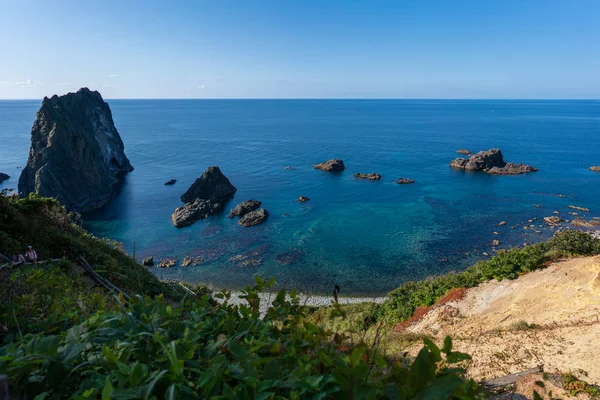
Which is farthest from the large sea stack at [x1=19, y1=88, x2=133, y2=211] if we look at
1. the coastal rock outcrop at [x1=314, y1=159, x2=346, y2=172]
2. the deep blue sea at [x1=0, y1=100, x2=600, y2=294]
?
the coastal rock outcrop at [x1=314, y1=159, x2=346, y2=172]

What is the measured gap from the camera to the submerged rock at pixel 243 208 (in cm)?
5603

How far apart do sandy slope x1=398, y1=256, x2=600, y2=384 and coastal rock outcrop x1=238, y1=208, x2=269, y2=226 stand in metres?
36.7

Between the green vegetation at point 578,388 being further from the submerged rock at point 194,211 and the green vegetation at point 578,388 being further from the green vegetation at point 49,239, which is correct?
the submerged rock at point 194,211

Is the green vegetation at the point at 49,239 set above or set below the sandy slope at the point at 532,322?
above

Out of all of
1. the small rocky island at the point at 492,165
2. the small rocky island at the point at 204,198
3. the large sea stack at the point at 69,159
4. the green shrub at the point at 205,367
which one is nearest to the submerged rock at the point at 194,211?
the small rocky island at the point at 204,198

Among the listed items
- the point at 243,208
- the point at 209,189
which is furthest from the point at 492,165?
the point at 209,189

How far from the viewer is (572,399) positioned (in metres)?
7.34

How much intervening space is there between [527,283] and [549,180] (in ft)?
217

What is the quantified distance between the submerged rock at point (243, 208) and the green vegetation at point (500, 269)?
121ft

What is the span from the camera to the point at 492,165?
266ft

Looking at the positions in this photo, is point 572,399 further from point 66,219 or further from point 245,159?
point 245,159

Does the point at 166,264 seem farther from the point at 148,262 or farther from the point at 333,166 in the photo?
the point at 333,166

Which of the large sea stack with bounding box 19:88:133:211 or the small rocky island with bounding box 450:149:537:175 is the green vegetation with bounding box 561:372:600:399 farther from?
the small rocky island with bounding box 450:149:537:175

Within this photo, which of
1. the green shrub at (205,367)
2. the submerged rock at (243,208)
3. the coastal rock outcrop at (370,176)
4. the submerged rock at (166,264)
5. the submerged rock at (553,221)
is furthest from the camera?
the coastal rock outcrop at (370,176)
